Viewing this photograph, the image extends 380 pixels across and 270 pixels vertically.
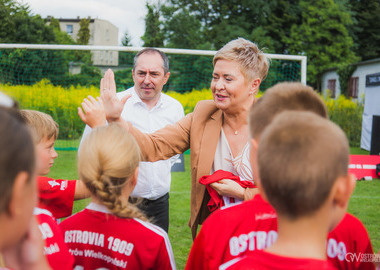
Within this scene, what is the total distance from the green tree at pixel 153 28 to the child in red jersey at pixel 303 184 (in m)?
31.9

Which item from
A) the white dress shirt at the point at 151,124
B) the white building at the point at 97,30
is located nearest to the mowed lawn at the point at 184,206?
the white dress shirt at the point at 151,124

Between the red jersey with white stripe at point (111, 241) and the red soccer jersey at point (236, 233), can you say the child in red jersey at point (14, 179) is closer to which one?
the red jersey with white stripe at point (111, 241)

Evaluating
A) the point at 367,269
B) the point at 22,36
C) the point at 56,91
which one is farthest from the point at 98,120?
the point at 22,36

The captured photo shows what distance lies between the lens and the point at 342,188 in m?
1.18

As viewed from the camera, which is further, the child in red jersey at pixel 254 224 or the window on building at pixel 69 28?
the window on building at pixel 69 28

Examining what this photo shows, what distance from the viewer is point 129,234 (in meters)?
1.73

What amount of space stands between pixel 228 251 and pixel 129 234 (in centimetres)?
47

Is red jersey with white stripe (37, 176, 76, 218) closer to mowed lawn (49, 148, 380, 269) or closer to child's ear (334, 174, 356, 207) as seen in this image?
mowed lawn (49, 148, 380, 269)

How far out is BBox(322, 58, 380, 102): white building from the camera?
77.2 ft

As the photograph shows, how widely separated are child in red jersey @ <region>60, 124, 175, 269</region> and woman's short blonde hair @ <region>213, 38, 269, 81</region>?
1226mm

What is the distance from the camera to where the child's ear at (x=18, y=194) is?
3.22 feet

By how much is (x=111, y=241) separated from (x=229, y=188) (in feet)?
2.80

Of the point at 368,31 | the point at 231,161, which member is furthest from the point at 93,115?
the point at 368,31

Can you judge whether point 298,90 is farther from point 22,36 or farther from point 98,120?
point 22,36
